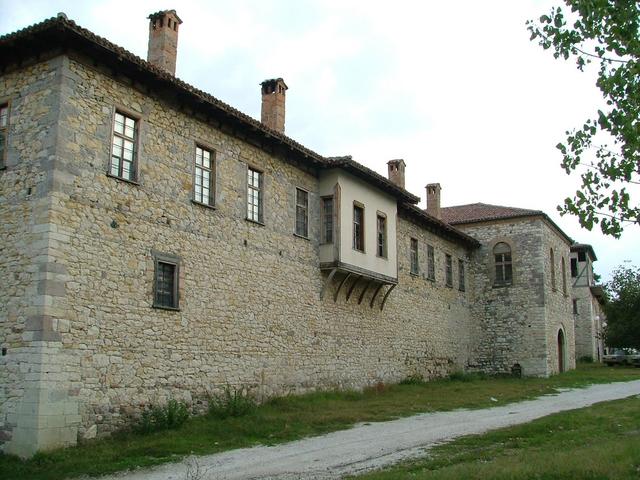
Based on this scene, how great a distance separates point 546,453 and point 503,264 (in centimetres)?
2498

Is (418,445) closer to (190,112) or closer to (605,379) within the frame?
(190,112)

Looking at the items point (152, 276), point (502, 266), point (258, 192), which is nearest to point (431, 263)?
point (502, 266)

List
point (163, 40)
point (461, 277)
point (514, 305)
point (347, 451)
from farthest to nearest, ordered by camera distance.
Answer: point (514, 305), point (461, 277), point (163, 40), point (347, 451)

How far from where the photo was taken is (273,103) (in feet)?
68.1

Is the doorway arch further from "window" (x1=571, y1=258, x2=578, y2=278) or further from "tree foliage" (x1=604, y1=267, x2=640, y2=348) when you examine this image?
"window" (x1=571, y1=258, x2=578, y2=278)

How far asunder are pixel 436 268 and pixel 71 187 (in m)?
19.8

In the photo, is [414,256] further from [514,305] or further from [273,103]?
[273,103]

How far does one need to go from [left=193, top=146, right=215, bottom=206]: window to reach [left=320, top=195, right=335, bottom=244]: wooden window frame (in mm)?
5076

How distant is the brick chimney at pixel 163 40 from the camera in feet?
54.7

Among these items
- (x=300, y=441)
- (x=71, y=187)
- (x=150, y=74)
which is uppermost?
(x=150, y=74)

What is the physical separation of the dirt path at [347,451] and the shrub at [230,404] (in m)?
2.70

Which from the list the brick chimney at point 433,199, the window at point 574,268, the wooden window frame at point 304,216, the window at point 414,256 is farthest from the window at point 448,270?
the window at point 574,268

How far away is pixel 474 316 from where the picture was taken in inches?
1340

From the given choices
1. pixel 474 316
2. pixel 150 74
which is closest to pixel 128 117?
pixel 150 74
